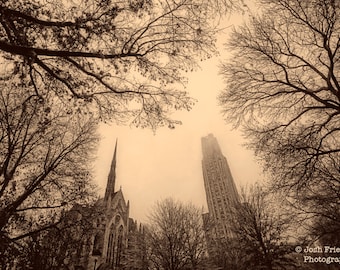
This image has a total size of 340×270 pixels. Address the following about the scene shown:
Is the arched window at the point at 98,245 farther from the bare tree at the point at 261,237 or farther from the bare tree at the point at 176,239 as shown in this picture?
the bare tree at the point at 261,237

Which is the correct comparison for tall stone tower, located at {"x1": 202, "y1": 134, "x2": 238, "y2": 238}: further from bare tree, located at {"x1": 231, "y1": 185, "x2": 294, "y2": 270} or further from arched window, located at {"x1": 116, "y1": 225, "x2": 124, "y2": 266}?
bare tree, located at {"x1": 231, "y1": 185, "x2": 294, "y2": 270}

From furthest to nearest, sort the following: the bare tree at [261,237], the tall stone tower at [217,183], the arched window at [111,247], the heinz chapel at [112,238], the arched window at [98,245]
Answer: the tall stone tower at [217,183] → the arched window at [111,247] → the arched window at [98,245] → the heinz chapel at [112,238] → the bare tree at [261,237]

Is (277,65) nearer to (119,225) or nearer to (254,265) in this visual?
(254,265)

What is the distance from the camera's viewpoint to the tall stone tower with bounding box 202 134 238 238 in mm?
76887

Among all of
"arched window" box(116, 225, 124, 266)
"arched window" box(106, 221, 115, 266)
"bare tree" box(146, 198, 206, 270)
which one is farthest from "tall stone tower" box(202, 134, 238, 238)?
"bare tree" box(146, 198, 206, 270)

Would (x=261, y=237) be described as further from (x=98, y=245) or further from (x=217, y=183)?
(x=217, y=183)

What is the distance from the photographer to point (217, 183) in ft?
277

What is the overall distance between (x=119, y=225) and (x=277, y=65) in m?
46.9

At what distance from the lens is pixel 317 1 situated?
6.04 meters

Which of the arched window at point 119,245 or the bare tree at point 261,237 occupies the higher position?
the arched window at point 119,245

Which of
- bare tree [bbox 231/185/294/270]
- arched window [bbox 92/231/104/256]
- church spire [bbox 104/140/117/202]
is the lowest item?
bare tree [bbox 231/185/294/270]

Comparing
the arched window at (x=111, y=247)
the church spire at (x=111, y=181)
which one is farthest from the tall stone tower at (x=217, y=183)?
the arched window at (x=111, y=247)

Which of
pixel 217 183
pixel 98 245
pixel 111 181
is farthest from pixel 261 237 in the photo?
pixel 217 183

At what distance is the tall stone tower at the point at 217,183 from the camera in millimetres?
76887
